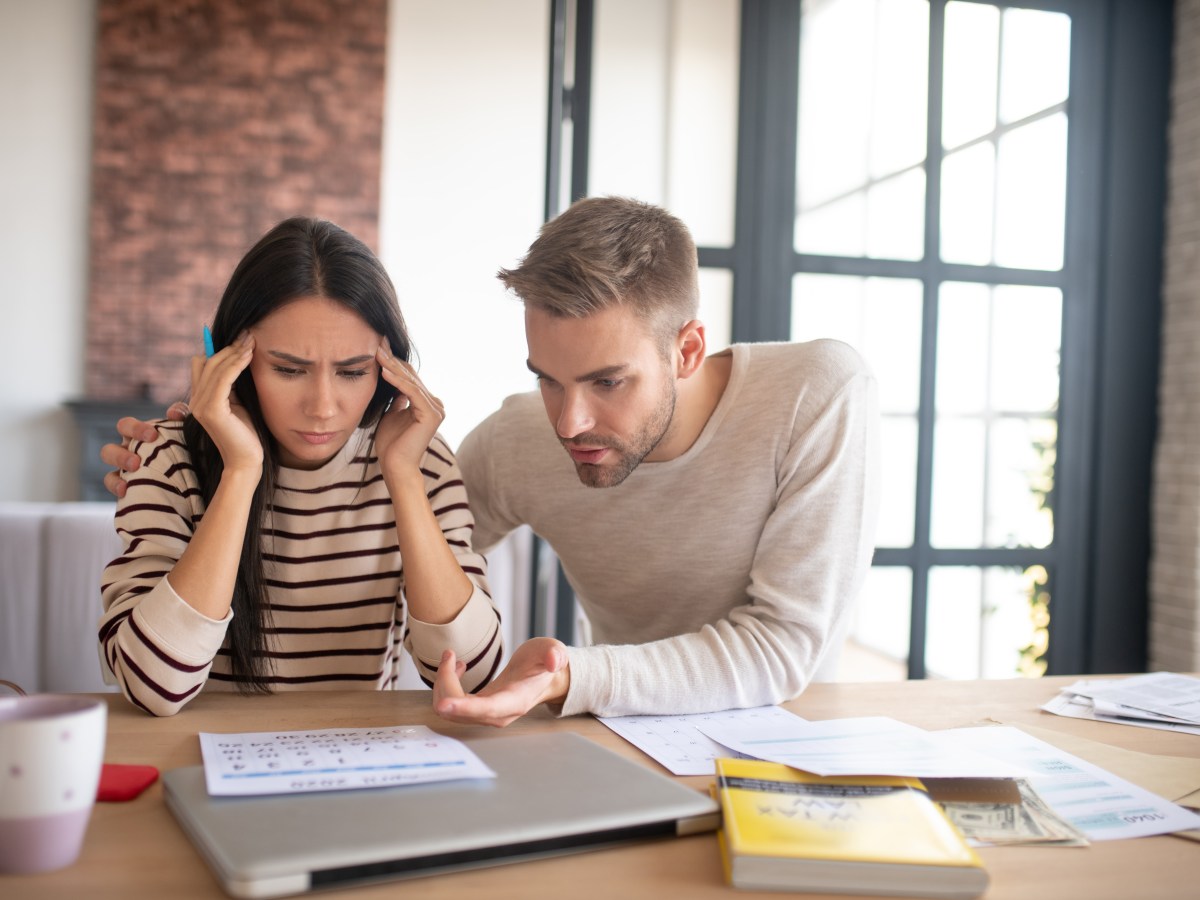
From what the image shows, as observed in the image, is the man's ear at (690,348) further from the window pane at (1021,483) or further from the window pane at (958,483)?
the window pane at (1021,483)

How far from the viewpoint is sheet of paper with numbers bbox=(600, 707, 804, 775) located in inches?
36.5

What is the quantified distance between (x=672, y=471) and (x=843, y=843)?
850 millimetres

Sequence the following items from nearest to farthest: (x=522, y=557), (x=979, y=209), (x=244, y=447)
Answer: (x=244, y=447)
(x=522, y=557)
(x=979, y=209)

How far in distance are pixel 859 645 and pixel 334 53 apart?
Answer: 14.7 ft

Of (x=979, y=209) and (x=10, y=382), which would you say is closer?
(x=979, y=209)

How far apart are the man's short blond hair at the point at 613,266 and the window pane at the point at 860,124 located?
1.33m

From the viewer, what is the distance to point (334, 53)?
602 centimetres

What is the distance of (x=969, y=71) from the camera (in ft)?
8.92

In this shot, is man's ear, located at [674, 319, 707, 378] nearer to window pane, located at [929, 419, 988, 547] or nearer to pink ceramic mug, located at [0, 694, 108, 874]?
pink ceramic mug, located at [0, 694, 108, 874]

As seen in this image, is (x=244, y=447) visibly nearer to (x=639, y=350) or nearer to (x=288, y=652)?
(x=288, y=652)

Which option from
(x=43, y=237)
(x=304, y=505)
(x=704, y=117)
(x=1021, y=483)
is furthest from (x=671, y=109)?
(x=43, y=237)

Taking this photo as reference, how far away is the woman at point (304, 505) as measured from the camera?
4.06ft

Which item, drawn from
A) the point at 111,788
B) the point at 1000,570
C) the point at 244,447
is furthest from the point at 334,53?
the point at 111,788

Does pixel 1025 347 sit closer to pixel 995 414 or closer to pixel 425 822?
pixel 995 414
